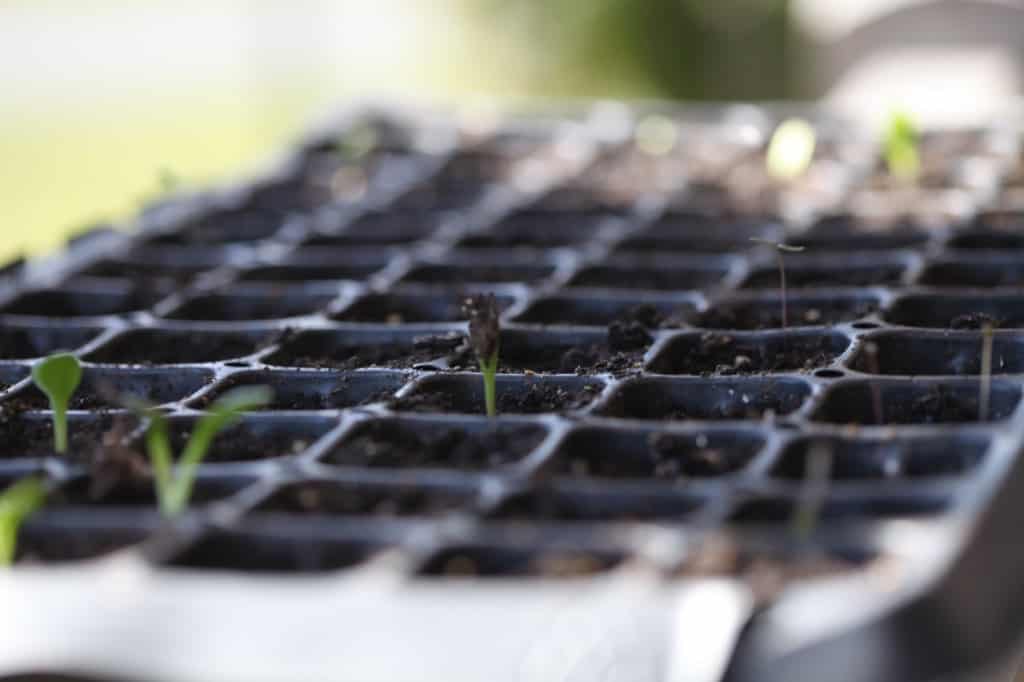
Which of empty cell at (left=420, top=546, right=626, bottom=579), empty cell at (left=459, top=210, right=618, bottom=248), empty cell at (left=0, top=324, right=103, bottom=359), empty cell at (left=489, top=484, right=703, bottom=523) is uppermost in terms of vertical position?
empty cell at (left=459, top=210, right=618, bottom=248)

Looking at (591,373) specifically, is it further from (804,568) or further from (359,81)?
(359,81)

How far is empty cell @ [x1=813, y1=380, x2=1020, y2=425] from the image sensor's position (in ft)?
4.12

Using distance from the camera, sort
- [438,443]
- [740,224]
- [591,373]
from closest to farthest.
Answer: [438,443]
[591,373]
[740,224]

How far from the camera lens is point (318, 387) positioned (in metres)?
1.46

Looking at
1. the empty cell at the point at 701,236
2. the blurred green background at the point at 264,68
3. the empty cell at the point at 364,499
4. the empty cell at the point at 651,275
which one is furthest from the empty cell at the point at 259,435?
the blurred green background at the point at 264,68

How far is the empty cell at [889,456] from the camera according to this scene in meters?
1.08

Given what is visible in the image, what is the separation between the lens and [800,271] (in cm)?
190

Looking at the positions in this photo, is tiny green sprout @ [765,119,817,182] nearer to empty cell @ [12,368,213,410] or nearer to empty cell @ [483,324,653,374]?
empty cell @ [483,324,653,374]

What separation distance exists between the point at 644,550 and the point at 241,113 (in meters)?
7.43

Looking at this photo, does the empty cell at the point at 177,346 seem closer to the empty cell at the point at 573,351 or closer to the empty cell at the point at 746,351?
the empty cell at the point at 573,351

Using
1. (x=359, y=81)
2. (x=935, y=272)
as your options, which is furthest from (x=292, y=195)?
(x=359, y=81)

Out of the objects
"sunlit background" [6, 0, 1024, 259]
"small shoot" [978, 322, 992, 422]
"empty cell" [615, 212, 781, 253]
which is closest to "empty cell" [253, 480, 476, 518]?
"small shoot" [978, 322, 992, 422]

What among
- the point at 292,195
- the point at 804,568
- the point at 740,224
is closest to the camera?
the point at 804,568

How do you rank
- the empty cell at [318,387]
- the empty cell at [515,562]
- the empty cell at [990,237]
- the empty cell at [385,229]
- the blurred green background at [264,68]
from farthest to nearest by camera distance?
the blurred green background at [264,68] < the empty cell at [385,229] < the empty cell at [990,237] < the empty cell at [318,387] < the empty cell at [515,562]
